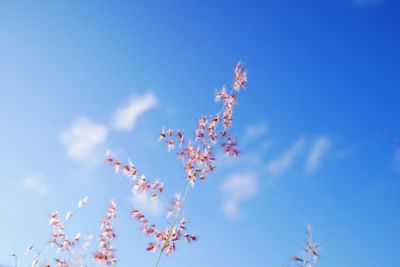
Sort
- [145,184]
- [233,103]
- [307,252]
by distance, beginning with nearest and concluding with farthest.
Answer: [307,252] → [145,184] → [233,103]

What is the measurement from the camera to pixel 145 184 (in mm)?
9094

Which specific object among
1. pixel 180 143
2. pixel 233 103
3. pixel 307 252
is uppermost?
pixel 233 103

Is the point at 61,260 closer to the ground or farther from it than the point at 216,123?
closer to the ground

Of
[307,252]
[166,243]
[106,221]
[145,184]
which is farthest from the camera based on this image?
[106,221]

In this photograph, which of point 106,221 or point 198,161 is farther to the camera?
point 106,221

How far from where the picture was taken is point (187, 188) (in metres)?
8.70

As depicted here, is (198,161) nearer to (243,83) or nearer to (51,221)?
(243,83)

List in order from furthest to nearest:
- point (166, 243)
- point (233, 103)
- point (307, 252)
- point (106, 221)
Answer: point (106, 221) → point (233, 103) → point (166, 243) → point (307, 252)

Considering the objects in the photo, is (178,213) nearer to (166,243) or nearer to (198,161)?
(166,243)

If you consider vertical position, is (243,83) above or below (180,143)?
above

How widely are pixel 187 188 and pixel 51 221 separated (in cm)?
376

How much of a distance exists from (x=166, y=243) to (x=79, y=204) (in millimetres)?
2534

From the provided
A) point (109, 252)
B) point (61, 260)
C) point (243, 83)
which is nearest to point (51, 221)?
point (61, 260)

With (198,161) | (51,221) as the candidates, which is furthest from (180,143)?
(51,221)
